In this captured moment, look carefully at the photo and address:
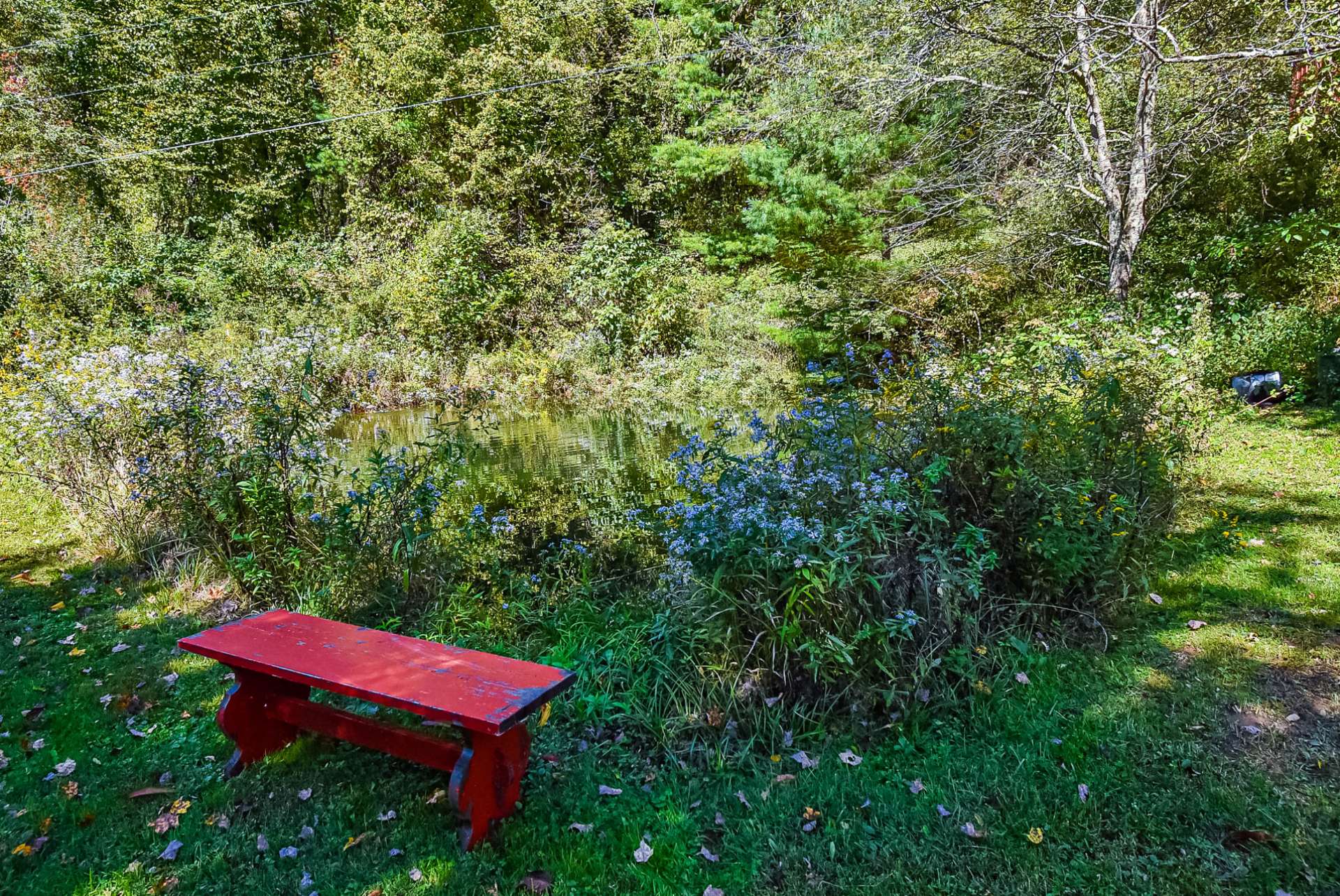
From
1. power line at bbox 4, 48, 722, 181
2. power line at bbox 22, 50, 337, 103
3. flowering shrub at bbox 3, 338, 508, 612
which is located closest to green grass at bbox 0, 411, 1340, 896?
flowering shrub at bbox 3, 338, 508, 612

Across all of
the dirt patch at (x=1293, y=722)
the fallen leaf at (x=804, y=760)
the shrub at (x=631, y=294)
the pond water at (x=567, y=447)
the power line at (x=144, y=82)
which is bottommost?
the pond water at (x=567, y=447)

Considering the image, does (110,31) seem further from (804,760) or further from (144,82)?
(804,760)

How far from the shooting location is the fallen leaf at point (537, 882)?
2266 mm

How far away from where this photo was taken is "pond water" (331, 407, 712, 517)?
22.6ft

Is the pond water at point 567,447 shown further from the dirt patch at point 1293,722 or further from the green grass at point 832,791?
the dirt patch at point 1293,722

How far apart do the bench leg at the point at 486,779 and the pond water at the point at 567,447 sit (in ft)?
8.73

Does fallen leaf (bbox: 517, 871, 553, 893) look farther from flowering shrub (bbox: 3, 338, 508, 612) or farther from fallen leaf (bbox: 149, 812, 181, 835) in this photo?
flowering shrub (bbox: 3, 338, 508, 612)

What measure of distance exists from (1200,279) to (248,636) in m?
11.5

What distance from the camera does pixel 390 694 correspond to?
2301 millimetres

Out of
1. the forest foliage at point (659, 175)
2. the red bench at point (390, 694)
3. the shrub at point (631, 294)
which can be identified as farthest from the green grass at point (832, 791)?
the shrub at point (631, 294)

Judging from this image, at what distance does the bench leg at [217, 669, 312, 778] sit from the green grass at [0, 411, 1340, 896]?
0.31 ft

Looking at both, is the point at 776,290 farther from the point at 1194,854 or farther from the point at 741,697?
the point at 1194,854

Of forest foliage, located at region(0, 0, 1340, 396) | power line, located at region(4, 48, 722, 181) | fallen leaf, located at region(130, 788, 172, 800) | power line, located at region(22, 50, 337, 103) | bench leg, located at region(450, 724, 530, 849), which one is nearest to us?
bench leg, located at region(450, 724, 530, 849)

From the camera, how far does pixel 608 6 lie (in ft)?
52.5
